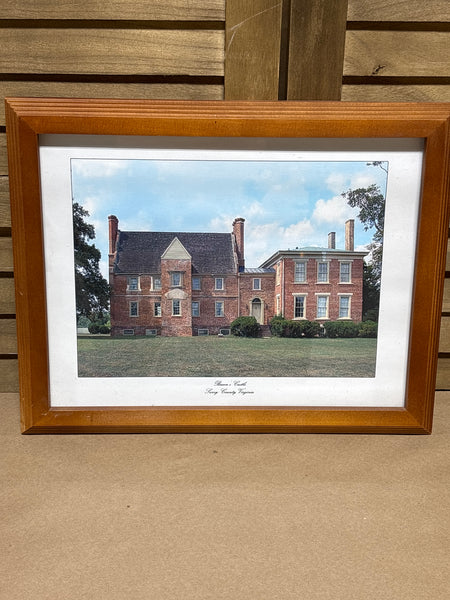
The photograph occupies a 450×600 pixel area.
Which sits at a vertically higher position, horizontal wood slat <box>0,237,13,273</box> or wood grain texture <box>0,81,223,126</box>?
wood grain texture <box>0,81,223,126</box>

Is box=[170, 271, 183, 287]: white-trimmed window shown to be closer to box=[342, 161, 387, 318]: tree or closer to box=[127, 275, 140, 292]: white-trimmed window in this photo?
box=[127, 275, 140, 292]: white-trimmed window

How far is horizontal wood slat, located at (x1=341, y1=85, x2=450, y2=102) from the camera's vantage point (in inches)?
20.1

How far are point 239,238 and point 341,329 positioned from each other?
168mm

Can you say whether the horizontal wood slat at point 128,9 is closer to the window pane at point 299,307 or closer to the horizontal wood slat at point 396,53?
the horizontal wood slat at point 396,53

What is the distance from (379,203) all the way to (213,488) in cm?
36

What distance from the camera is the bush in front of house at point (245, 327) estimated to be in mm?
501

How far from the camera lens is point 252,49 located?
0.48 metres

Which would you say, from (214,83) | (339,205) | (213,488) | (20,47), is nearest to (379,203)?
(339,205)

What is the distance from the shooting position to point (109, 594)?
11.4 inches

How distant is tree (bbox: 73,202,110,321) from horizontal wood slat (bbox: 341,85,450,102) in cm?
36

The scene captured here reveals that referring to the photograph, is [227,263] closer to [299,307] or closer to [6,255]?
[299,307]

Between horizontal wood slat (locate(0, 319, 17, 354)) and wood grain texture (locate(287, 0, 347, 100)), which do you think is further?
horizontal wood slat (locate(0, 319, 17, 354))

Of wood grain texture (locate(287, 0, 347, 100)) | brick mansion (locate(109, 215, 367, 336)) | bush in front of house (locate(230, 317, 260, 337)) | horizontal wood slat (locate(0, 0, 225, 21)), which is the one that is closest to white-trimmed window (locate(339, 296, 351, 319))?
brick mansion (locate(109, 215, 367, 336))

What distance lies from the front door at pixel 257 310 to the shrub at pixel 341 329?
82 millimetres
